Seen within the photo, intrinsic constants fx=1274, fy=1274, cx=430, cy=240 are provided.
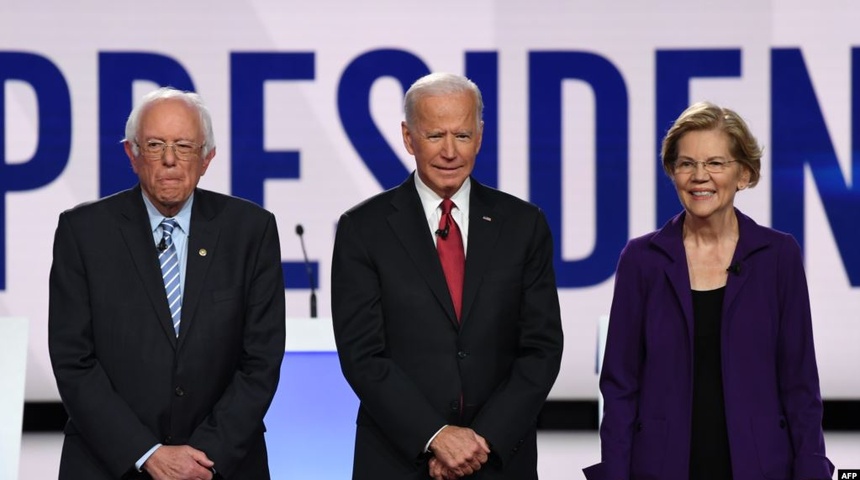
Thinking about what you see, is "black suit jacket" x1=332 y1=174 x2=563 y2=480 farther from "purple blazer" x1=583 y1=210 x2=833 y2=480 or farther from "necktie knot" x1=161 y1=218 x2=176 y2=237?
"necktie knot" x1=161 y1=218 x2=176 y2=237

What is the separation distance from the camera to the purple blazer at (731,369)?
9.04 feet

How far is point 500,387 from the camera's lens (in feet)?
9.57

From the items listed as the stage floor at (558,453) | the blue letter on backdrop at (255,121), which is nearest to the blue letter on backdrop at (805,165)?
the stage floor at (558,453)

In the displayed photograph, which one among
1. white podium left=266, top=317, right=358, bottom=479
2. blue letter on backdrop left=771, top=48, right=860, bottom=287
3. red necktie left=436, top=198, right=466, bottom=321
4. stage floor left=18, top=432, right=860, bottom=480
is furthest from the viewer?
blue letter on backdrop left=771, top=48, right=860, bottom=287

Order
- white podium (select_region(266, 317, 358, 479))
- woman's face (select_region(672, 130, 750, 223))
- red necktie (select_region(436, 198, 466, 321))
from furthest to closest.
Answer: white podium (select_region(266, 317, 358, 479)), red necktie (select_region(436, 198, 466, 321)), woman's face (select_region(672, 130, 750, 223))

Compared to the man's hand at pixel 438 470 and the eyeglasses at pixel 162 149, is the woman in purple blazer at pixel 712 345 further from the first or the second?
the eyeglasses at pixel 162 149

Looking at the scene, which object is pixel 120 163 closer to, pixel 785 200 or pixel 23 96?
pixel 23 96

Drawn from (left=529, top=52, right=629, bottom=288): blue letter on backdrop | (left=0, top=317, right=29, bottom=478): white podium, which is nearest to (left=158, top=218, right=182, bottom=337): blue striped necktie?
(left=0, top=317, right=29, bottom=478): white podium

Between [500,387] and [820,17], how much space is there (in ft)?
13.8

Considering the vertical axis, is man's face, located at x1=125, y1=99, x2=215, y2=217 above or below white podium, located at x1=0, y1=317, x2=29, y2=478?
above

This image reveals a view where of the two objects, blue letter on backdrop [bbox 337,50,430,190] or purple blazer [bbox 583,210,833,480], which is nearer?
purple blazer [bbox 583,210,833,480]

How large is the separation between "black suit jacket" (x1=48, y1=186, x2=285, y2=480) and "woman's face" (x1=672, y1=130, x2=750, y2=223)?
0.98 meters

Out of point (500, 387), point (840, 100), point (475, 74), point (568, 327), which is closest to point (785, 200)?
point (840, 100)

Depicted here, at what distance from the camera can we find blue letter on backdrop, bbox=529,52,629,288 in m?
6.41
